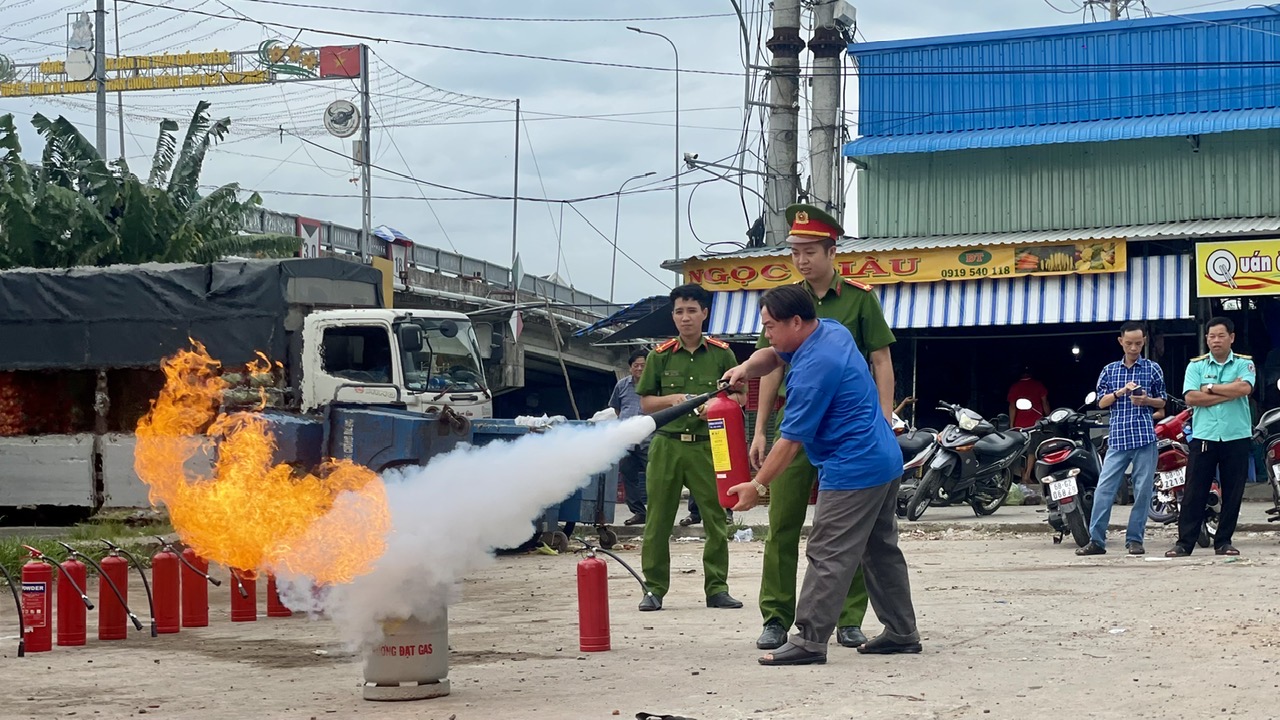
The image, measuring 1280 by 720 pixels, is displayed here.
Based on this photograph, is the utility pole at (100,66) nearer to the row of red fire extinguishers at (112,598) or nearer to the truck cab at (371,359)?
the truck cab at (371,359)

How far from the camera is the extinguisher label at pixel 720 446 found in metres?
7.94

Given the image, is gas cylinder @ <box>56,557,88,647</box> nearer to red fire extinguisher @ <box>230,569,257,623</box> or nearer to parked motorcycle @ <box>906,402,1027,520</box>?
red fire extinguisher @ <box>230,569,257,623</box>

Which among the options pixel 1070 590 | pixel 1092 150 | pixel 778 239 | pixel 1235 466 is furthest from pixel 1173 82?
pixel 1070 590

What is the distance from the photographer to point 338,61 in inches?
1982

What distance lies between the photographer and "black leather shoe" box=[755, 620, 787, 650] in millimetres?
→ 7328

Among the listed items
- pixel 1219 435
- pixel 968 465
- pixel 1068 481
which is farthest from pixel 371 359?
pixel 1219 435

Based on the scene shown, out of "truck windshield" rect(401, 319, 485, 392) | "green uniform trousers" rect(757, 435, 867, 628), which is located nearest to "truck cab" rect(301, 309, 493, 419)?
"truck windshield" rect(401, 319, 485, 392)

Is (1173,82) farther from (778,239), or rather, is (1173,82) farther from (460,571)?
(460,571)

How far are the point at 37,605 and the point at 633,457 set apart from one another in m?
9.55

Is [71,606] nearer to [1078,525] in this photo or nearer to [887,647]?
[887,647]

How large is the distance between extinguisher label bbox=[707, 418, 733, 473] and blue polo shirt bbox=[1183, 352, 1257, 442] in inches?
216

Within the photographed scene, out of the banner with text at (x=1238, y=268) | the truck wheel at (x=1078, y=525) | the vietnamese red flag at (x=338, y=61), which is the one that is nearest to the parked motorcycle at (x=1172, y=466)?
the truck wheel at (x=1078, y=525)

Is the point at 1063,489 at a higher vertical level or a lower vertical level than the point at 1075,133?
lower

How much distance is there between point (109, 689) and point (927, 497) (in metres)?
11.0
